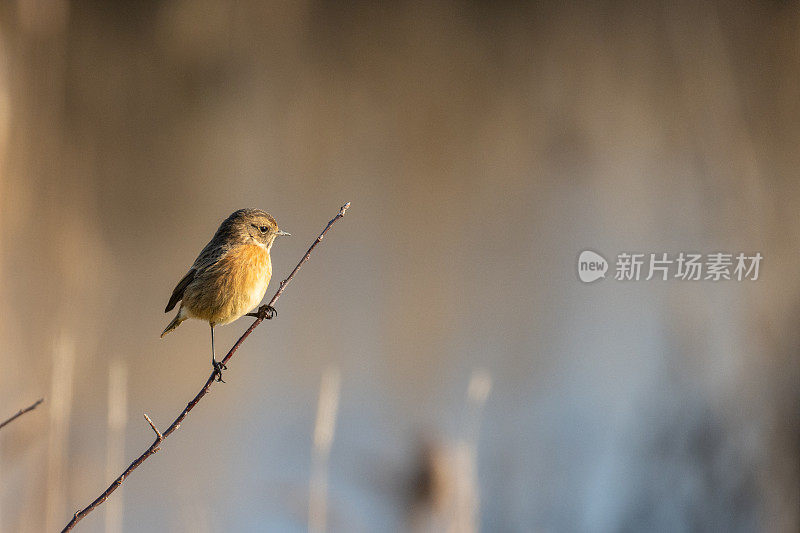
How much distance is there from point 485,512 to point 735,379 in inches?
45.2

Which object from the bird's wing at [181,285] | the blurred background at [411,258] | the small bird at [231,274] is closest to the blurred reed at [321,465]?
the blurred background at [411,258]

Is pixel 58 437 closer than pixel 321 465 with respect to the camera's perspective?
Yes

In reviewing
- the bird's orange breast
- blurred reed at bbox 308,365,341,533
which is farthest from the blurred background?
the bird's orange breast

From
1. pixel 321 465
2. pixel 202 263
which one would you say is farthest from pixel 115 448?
pixel 202 263

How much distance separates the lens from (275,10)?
11.2ft

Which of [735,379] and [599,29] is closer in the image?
[735,379]

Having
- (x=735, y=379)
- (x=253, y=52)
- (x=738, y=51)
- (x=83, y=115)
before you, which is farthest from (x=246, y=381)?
(x=738, y=51)

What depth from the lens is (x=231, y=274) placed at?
174 cm

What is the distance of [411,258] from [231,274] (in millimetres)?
1543

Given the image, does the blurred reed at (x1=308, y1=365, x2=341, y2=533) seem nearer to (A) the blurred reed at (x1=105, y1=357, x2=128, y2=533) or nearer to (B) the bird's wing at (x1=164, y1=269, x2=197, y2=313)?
(A) the blurred reed at (x1=105, y1=357, x2=128, y2=533)

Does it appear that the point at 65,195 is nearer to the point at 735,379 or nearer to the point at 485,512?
the point at 485,512

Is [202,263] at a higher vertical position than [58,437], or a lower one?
higher

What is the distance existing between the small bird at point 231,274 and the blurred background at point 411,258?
0.64 metres

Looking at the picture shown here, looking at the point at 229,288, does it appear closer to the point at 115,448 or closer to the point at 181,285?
the point at 181,285
